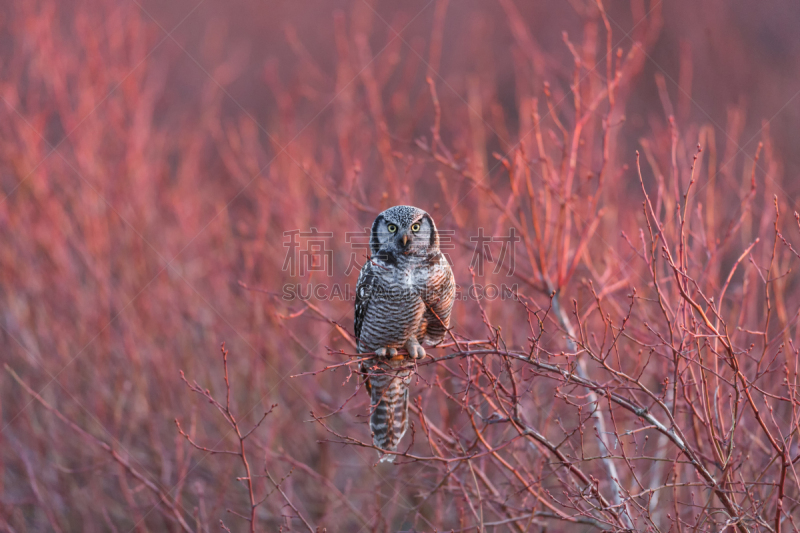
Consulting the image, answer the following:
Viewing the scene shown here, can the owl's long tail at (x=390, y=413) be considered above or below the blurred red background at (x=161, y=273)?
below

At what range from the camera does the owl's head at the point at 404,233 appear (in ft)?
12.3

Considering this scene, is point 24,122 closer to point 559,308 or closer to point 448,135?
point 559,308

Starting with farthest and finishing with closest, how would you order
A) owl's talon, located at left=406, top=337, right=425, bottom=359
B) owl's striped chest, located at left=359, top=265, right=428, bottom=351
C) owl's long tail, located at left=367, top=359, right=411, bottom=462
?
owl's long tail, located at left=367, top=359, right=411, bottom=462
owl's talon, located at left=406, top=337, right=425, bottom=359
owl's striped chest, located at left=359, top=265, right=428, bottom=351

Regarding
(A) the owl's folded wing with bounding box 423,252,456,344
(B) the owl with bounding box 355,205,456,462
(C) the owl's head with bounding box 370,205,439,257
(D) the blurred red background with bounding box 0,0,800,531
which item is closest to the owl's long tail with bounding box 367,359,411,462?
(B) the owl with bounding box 355,205,456,462

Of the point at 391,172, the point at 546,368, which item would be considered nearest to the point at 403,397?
the point at 391,172

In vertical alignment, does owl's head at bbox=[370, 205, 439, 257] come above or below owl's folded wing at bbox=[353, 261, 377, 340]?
above

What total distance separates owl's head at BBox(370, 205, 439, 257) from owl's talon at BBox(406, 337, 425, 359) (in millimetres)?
657

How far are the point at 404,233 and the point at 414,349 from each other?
844 mm

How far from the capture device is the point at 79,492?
5.88 m

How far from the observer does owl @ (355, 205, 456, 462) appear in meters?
3.81

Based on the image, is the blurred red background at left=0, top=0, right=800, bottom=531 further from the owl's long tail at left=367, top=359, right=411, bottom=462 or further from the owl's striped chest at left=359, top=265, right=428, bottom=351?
the owl's striped chest at left=359, top=265, right=428, bottom=351

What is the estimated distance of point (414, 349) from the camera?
4008mm

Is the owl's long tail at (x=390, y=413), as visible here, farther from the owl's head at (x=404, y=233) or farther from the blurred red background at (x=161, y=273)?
the blurred red background at (x=161, y=273)

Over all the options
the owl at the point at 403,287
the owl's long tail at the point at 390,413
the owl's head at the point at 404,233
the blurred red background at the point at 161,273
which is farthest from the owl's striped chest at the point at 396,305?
the blurred red background at the point at 161,273
